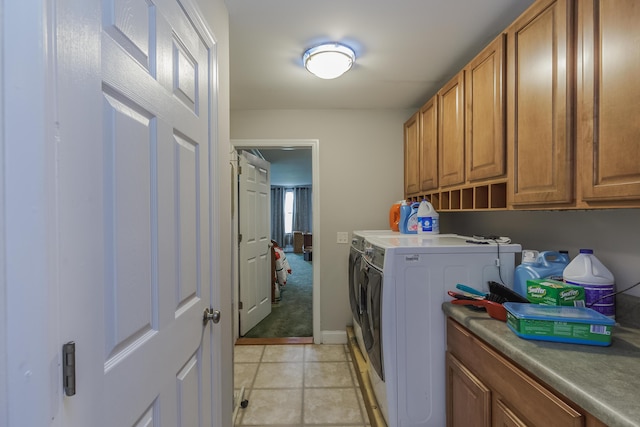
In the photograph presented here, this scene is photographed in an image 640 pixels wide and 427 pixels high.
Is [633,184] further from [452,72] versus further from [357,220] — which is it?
[357,220]

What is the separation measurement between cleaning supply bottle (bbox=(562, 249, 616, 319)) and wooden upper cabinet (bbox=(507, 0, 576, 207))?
30 centimetres

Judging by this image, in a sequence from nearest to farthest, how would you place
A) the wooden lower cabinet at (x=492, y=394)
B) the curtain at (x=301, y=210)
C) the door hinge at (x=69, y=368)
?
the door hinge at (x=69, y=368) → the wooden lower cabinet at (x=492, y=394) → the curtain at (x=301, y=210)

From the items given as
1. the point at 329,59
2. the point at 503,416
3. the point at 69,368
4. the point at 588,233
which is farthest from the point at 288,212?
the point at 69,368

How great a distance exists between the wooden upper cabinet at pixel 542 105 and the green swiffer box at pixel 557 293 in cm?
33

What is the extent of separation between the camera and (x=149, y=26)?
0.78 metres

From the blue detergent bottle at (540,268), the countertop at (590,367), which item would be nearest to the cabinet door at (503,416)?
the countertop at (590,367)

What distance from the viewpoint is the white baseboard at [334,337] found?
2.93 meters

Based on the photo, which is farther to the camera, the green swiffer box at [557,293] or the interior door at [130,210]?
the green swiffer box at [557,293]

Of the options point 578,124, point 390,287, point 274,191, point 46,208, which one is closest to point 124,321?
point 46,208

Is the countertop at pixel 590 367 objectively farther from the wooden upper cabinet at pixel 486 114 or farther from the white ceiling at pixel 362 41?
the white ceiling at pixel 362 41

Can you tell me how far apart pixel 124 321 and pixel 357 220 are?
245cm

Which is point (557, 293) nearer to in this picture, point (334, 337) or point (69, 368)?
point (69, 368)

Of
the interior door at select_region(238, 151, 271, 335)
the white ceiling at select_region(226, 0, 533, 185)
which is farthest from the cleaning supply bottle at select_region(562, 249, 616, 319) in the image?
the interior door at select_region(238, 151, 271, 335)

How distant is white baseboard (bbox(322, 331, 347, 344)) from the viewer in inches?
115
